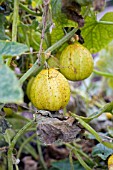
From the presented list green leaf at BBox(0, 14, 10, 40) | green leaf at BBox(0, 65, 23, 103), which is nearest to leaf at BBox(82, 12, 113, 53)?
green leaf at BBox(0, 14, 10, 40)

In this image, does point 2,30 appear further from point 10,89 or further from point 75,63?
point 10,89

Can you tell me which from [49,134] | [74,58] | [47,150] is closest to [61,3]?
[74,58]

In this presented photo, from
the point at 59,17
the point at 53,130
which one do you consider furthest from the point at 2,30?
the point at 53,130

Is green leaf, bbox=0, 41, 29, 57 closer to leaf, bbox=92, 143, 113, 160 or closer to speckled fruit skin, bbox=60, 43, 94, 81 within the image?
speckled fruit skin, bbox=60, 43, 94, 81

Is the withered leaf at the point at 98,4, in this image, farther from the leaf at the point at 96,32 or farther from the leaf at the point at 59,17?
the leaf at the point at 96,32

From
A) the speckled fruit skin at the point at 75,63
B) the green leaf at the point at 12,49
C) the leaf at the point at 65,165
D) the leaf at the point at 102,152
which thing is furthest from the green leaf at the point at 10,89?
the leaf at the point at 65,165
